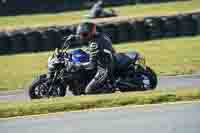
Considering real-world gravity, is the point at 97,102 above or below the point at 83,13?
above

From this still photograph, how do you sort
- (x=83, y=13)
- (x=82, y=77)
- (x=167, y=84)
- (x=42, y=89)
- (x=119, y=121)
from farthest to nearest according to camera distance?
(x=83, y=13)
(x=167, y=84)
(x=82, y=77)
(x=42, y=89)
(x=119, y=121)

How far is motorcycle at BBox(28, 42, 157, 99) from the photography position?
1516 centimetres

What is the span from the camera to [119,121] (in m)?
10.3

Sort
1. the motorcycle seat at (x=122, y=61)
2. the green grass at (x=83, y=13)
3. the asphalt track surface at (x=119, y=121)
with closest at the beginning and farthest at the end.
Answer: the asphalt track surface at (x=119, y=121), the motorcycle seat at (x=122, y=61), the green grass at (x=83, y=13)

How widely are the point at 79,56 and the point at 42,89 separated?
1.06 meters

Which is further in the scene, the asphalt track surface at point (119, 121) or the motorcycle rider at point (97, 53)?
the motorcycle rider at point (97, 53)

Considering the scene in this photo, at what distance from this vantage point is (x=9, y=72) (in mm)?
21719

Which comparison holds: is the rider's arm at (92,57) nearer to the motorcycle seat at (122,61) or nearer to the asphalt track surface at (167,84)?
the motorcycle seat at (122,61)

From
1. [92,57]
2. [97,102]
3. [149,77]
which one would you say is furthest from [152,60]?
[97,102]

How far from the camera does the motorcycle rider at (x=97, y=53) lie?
49.2 feet

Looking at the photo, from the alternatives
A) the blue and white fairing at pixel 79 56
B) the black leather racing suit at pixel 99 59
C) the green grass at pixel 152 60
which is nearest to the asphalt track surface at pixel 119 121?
the black leather racing suit at pixel 99 59

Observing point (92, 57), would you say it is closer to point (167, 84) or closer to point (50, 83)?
point (50, 83)

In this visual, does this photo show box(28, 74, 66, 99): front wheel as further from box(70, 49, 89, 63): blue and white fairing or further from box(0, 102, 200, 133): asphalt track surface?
box(0, 102, 200, 133): asphalt track surface

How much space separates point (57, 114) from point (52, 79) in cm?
385
